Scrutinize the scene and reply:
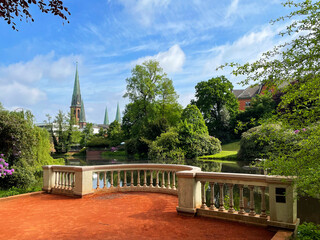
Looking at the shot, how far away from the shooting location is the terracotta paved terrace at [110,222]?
14.3 feet

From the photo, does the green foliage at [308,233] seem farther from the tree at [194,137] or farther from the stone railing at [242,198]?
the tree at [194,137]

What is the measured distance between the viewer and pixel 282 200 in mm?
4410

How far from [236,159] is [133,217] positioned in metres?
22.6

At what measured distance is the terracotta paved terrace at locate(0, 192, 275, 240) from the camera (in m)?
4.36

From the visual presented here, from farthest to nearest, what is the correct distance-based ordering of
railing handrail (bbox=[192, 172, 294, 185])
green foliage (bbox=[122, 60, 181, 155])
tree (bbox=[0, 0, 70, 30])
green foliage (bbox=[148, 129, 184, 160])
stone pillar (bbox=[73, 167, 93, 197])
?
green foliage (bbox=[122, 60, 181, 155])
green foliage (bbox=[148, 129, 184, 160])
stone pillar (bbox=[73, 167, 93, 197])
railing handrail (bbox=[192, 172, 294, 185])
tree (bbox=[0, 0, 70, 30])

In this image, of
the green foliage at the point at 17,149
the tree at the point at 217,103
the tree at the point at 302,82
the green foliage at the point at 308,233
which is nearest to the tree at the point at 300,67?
the tree at the point at 302,82

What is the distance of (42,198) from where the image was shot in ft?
24.8

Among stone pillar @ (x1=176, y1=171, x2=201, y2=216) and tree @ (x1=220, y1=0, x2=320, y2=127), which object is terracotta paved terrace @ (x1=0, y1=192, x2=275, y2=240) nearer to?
stone pillar @ (x1=176, y1=171, x2=201, y2=216)

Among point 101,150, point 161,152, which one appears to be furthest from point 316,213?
point 101,150

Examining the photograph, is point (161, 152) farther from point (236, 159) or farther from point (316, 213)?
point (316, 213)

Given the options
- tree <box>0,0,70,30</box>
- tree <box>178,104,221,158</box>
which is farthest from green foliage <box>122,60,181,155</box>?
tree <box>0,0,70,30</box>

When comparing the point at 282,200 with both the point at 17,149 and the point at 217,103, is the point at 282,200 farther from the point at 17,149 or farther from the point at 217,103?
the point at 217,103

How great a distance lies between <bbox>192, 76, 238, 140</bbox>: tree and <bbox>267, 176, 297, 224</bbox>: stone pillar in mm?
40054

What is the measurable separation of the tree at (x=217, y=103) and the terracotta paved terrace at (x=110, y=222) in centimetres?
3845
